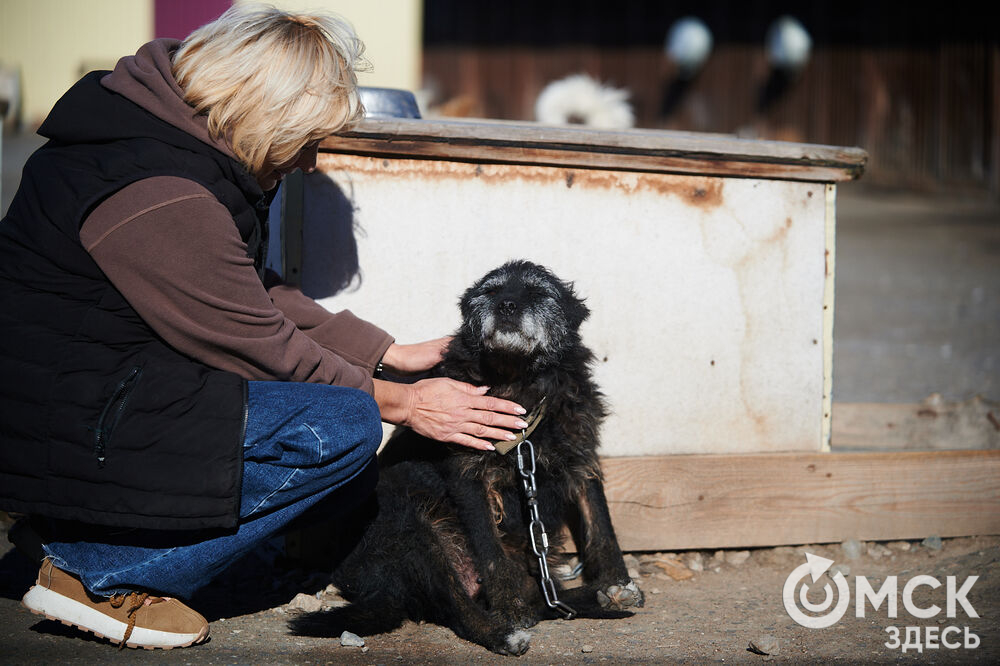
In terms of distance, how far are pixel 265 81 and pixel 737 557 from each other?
7.66ft

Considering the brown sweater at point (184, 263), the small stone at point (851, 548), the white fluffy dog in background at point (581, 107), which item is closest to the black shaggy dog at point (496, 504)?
the brown sweater at point (184, 263)

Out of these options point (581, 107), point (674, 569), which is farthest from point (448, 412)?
point (581, 107)

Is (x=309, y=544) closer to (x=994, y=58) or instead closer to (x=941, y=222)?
(x=941, y=222)

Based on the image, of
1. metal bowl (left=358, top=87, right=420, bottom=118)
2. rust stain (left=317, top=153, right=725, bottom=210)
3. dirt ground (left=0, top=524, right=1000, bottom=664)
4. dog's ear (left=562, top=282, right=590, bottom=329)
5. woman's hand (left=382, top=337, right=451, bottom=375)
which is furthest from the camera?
metal bowl (left=358, top=87, right=420, bottom=118)

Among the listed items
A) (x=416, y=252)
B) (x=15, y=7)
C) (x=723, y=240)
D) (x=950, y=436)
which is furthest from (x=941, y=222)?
(x=15, y=7)

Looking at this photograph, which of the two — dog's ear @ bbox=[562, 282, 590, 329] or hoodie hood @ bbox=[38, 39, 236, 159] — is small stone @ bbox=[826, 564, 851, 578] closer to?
dog's ear @ bbox=[562, 282, 590, 329]

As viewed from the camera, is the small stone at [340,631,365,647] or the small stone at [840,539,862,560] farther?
the small stone at [840,539,862,560]

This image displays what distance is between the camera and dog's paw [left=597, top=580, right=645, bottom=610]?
9.64ft

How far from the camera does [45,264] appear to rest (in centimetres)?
231

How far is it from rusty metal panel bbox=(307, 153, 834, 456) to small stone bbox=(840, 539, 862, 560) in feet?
1.20

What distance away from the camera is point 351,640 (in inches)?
104

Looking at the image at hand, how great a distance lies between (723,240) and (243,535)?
6.56ft

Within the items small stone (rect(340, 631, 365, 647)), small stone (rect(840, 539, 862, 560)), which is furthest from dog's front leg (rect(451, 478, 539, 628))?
small stone (rect(840, 539, 862, 560))

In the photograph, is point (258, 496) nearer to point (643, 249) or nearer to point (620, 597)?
point (620, 597)
